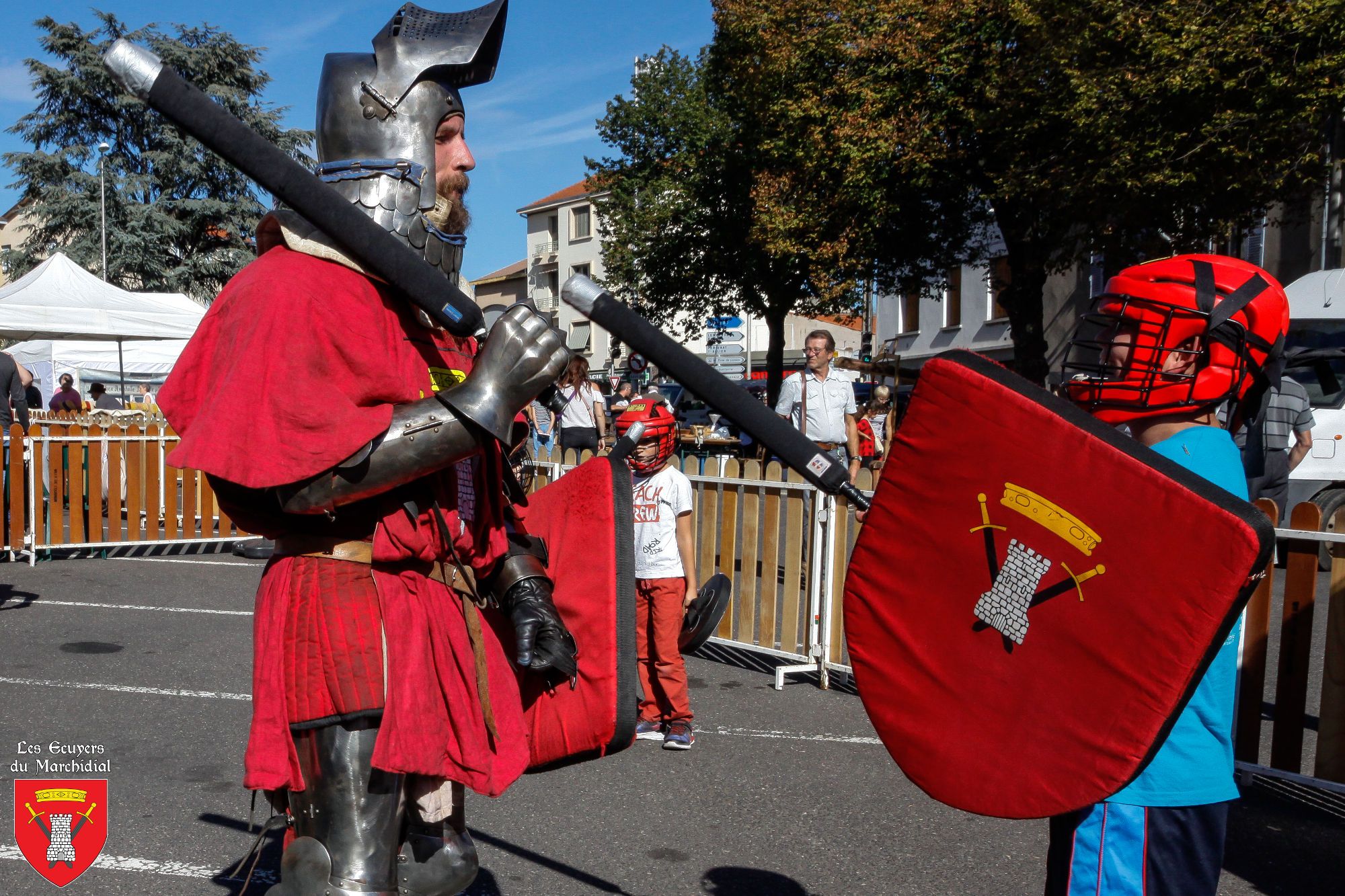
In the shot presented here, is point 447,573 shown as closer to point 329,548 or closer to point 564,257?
point 329,548

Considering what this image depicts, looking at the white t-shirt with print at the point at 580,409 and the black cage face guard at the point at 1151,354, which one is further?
the white t-shirt with print at the point at 580,409

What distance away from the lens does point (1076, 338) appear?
2213 millimetres

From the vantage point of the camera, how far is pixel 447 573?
82.4 inches

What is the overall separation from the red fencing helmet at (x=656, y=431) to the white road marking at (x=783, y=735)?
136 centimetres

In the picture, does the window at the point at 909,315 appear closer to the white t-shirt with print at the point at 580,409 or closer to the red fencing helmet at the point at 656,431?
the white t-shirt with print at the point at 580,409

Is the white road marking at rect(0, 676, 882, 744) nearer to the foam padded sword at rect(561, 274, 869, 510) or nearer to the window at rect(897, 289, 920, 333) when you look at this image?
the foam padded sword at rect(561, 274, 869, 510)

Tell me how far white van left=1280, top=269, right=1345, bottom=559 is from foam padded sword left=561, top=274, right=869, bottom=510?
8.32 m

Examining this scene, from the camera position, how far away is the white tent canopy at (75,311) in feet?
39.0

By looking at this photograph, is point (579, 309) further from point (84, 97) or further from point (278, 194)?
point (84, 97)

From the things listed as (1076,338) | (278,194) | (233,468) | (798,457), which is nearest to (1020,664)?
(798,457)

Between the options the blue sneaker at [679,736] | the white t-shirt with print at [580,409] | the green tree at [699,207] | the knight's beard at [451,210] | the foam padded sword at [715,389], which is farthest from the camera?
the green tree at [699,207]

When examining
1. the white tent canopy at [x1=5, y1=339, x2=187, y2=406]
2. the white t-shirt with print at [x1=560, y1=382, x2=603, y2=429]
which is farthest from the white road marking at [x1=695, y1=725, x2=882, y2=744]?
the white tent canopy at [x1=5, y1=339, x2=187, y2=406]

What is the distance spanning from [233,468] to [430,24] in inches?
39.5

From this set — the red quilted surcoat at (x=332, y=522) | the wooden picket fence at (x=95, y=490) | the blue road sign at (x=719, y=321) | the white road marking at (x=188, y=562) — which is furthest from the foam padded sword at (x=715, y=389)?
the blue road sign at (x=719, y=321)
